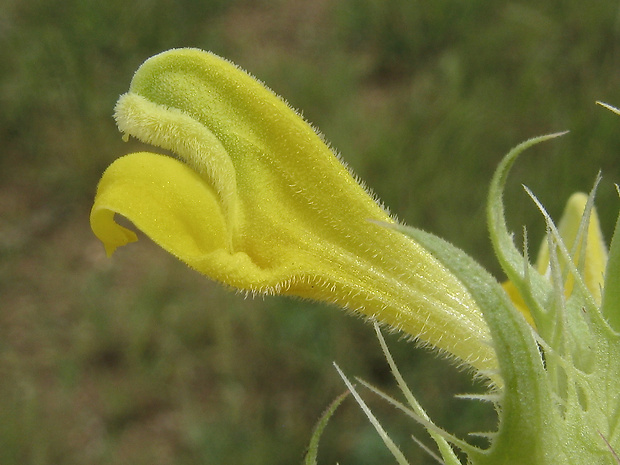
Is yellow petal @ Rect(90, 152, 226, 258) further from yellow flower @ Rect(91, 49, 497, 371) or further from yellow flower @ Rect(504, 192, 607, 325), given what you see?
yellow flower @ Rect(504, 192, 607, 325)

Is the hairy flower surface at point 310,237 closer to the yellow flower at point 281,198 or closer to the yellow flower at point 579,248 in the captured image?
the yellow flower at point 281,198

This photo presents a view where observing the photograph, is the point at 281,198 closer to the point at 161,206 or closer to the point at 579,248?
the point at 161,206

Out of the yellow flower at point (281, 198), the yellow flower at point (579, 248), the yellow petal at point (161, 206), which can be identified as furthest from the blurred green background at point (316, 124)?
the yellow petal at point (161, 206)

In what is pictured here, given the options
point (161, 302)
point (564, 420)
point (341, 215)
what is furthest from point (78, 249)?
point (564, 420)

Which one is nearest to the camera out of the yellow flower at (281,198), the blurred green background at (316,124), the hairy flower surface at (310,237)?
the hairy flower surface at (310,237)

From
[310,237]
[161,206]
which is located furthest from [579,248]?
[161,206]

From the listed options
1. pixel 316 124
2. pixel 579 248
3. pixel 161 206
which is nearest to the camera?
pixel 161 206
